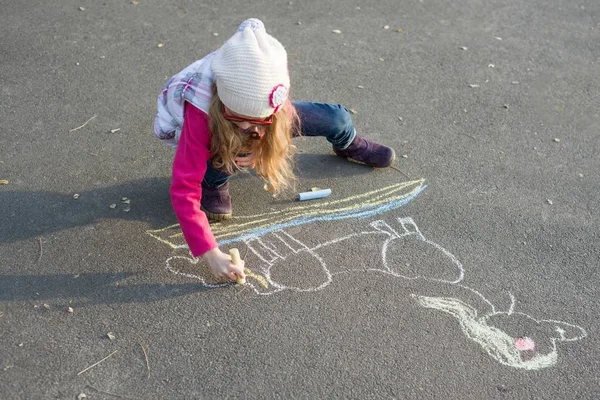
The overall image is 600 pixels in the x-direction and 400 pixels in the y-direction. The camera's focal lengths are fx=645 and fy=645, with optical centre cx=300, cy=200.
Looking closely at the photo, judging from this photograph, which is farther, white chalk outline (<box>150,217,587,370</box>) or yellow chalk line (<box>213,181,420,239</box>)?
yellow chalk line (<box>213,181,420,239</box>)

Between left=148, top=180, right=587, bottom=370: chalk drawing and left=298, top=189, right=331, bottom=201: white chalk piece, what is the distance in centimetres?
6

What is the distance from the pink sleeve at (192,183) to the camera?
2820mm

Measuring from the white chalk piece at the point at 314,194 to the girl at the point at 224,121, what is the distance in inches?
14.7

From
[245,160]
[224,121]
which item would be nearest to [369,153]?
[245,160]

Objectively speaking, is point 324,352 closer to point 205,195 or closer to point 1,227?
point 205,195

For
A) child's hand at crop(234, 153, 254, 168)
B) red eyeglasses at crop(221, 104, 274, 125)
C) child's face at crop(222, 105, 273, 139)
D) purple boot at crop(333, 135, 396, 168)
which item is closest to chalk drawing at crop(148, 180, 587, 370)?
purple boot at crop(333, 135, 396, 168)

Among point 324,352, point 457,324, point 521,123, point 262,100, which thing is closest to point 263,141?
point 262,100

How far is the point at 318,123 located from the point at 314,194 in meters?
0.40

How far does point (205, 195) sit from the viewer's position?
3.38 metres

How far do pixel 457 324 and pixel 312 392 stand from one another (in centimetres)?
77

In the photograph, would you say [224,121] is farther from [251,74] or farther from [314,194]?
[314,194]

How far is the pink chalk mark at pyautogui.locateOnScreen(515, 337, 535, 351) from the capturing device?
2838 mm

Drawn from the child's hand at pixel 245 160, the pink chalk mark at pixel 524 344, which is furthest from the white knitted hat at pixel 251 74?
the pink chalk mark at pixel 524 344

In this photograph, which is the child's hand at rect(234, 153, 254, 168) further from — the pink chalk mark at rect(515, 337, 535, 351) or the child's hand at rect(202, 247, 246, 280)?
the pink chalk mark at rect(515, 337, 535, 351)
